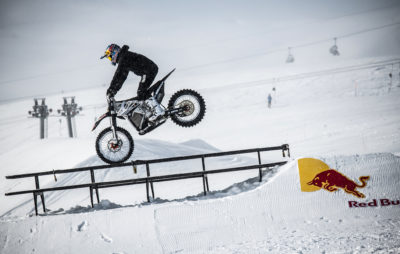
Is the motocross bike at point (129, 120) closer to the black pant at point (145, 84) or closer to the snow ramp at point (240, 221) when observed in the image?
the black pant at point (145, 84)

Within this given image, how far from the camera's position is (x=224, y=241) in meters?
5.31

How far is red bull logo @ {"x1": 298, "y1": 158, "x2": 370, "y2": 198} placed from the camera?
576 centimetres

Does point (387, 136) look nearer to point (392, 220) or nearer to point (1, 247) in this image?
point (392, 220)

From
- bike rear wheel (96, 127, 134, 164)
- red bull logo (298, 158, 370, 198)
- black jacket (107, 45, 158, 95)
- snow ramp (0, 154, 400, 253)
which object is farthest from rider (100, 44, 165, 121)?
red bull logo (298, 158, 370, 198)

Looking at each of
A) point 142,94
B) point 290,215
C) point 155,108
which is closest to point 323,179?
point 290,215

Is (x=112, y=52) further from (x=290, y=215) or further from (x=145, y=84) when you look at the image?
(x=290, y=215)

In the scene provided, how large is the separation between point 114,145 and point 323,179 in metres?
4.31

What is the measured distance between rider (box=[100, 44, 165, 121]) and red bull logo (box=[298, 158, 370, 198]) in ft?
10.6

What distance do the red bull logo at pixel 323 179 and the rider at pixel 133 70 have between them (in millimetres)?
3241

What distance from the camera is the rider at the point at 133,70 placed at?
195 inches

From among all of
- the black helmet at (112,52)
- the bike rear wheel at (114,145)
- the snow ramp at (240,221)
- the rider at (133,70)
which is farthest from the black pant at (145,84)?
the snow ramp at (240,221)

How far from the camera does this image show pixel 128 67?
5090 millimetres

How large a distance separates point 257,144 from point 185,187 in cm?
1030

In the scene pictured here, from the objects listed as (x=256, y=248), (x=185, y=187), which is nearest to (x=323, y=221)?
(x=256, y=248)
